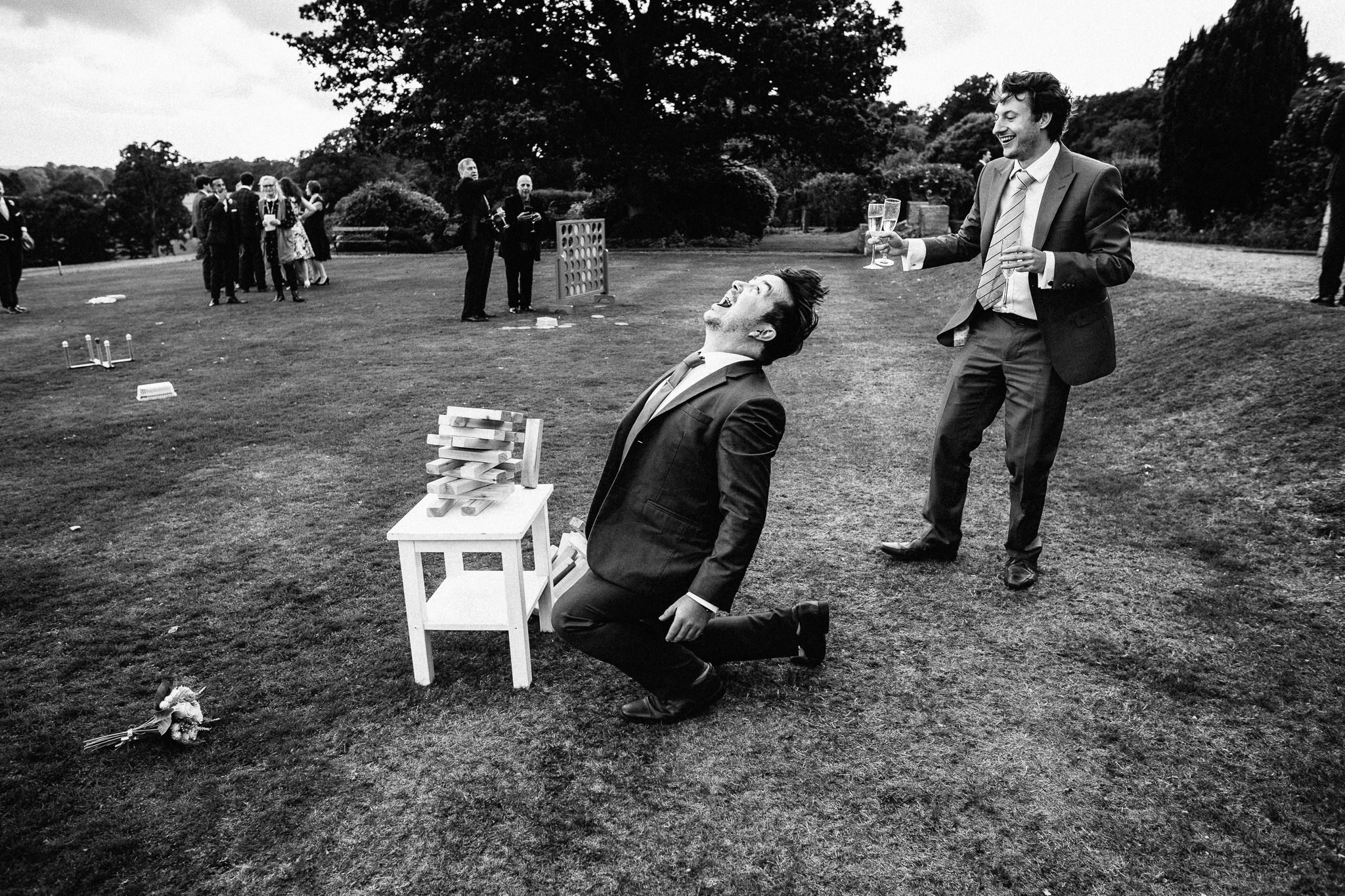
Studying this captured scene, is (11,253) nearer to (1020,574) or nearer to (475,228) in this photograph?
(475,228)

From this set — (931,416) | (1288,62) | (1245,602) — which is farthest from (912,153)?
(1245,602)

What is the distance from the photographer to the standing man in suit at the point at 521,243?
13.5 m

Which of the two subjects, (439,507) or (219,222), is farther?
(219,222)

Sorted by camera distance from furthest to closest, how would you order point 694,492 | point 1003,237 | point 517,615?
point 1003,237 < point 517,615 < point 694,492

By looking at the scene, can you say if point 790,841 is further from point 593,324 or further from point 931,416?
point 593,324

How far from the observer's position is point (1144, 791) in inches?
114

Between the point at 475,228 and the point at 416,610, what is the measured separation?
10.3 metres

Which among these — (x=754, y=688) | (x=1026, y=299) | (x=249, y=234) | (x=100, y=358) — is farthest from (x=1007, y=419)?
(x=249, y=234)

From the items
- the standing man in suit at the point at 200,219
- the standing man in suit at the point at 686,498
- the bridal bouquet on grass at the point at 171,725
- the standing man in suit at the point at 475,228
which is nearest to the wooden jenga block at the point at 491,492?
the standing man in suit at the point at 686,498

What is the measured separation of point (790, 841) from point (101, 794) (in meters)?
2.29

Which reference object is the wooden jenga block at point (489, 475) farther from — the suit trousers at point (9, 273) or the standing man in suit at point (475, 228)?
the suit trousers at point (9, 273)

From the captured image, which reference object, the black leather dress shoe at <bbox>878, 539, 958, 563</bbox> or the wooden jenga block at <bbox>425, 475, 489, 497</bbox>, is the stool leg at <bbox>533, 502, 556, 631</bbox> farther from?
the black leather dress shoe at <bbox>878, 539, 958, 563</bbox>

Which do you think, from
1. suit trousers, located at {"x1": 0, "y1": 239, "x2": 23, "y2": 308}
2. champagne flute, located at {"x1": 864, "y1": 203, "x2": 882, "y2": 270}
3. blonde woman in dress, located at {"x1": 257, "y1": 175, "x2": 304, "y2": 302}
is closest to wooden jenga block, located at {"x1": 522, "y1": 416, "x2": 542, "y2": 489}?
champagne flute, located at {"x1": 864, "y1": 203, "x2": 882, "y2": 270}

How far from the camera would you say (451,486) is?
352 centimetres
